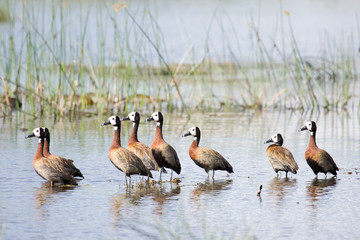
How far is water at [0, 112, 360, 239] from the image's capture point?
6773 mm

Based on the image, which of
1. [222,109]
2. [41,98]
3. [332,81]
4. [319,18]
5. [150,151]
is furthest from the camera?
[319,18]

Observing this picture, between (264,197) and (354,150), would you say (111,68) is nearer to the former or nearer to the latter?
(354,150)

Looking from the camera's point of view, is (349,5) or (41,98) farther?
(349,5)

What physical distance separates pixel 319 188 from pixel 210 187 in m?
1.26

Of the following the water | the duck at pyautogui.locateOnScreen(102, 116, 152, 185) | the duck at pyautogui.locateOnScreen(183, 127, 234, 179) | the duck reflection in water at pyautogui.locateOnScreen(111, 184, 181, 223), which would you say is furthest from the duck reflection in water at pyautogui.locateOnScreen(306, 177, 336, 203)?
the duck at pyautogui.locateOnScreen(102, 116, 152, 185)

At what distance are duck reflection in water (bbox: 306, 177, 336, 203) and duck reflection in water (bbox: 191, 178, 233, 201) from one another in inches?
38.3

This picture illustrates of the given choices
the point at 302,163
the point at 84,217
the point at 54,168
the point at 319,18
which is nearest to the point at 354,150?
the point at 302,163

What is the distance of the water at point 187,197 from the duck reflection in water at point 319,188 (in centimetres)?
1

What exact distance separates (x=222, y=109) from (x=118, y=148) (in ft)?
25.1

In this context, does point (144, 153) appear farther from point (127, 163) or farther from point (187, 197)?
point (187, 197)

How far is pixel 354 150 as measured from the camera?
11.5m

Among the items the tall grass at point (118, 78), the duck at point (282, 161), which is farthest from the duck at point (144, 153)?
the tall grass at point (118, 78)

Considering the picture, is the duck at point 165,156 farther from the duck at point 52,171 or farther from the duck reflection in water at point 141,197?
the duck at point 52,171

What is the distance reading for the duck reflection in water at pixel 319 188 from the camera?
8281mm
